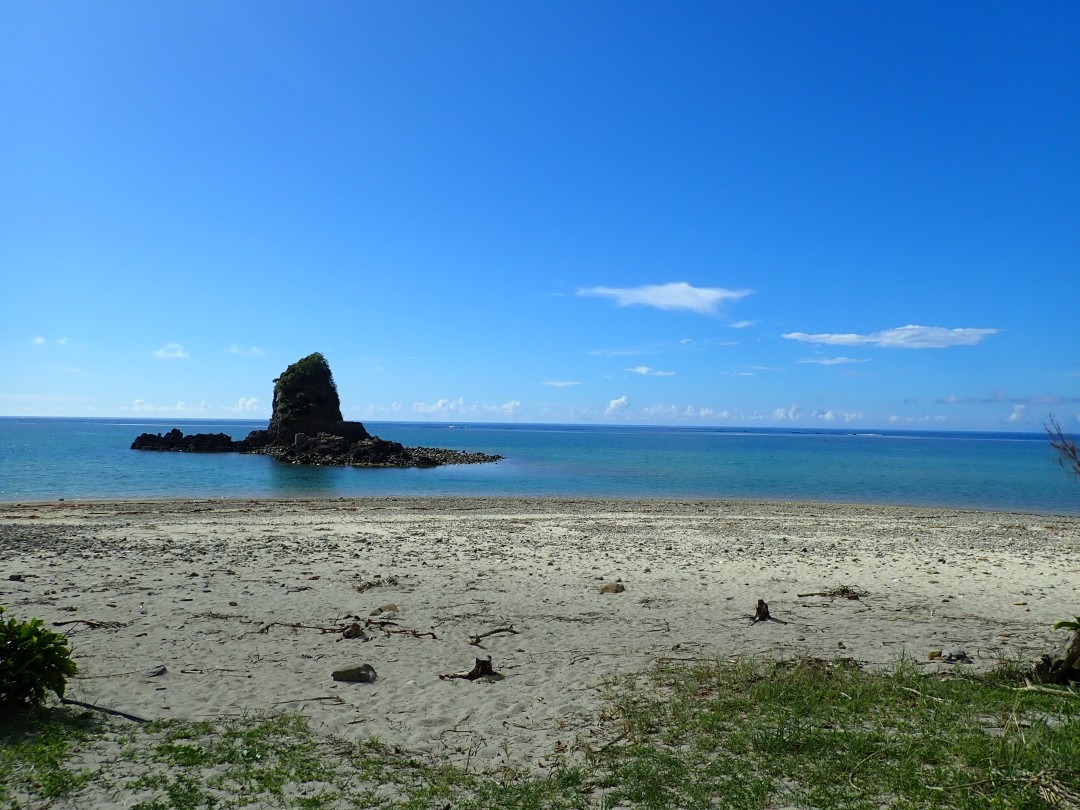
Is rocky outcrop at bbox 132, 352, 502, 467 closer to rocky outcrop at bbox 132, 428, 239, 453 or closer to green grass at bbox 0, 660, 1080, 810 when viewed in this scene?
rocky outcrop at bbox 132, 428, 239, 453

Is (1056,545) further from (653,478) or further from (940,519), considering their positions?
(653,478)

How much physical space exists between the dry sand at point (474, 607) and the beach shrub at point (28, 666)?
0.76 m

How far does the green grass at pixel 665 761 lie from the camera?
5.32 m

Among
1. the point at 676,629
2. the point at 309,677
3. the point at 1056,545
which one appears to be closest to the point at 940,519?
the point at 1056,545

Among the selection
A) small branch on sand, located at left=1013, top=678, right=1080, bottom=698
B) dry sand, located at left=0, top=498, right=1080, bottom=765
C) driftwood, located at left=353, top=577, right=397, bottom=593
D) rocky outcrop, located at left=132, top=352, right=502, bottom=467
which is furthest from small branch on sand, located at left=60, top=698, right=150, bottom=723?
rocky outcrop, located at left=132, top=352, right=502, bottom=467

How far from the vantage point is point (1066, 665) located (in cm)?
774

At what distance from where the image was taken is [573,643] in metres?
10.3

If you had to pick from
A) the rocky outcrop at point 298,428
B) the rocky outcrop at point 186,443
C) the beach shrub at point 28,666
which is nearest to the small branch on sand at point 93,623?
the beach shrub at point 28,666

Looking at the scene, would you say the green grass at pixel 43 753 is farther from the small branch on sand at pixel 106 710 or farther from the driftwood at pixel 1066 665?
the driftwood at pixel 1066 665

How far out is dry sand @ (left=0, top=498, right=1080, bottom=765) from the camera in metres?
7.79

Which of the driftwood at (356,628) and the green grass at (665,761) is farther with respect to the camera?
the driftwood at (356,628)

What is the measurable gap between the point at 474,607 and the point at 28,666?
23.0 feet

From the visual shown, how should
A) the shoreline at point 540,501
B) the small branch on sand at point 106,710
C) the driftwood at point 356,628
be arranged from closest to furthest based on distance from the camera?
the small branch on sand at point 106,710, the driftwood at point 356,628, the shoreline at point 540,501

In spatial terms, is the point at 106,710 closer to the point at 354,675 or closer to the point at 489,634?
the point at 354,675
